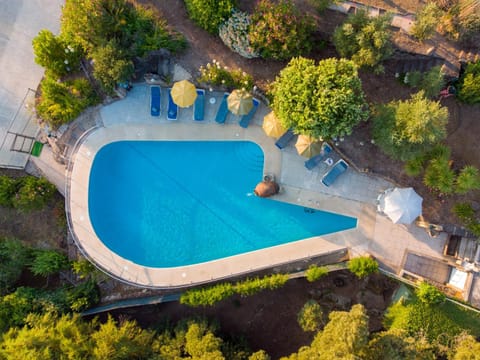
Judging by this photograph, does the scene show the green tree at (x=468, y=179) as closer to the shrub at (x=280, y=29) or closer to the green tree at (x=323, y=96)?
the green tree at (x=323, y=96)

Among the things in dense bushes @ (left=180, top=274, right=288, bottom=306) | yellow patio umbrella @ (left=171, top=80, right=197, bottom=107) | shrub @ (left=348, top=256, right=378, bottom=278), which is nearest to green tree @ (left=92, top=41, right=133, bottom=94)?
yellow patio umbrella @ (left=171, top=80, right=197, bottom=107)

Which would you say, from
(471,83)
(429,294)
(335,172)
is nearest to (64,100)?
(335,172)

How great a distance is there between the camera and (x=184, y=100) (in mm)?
18672

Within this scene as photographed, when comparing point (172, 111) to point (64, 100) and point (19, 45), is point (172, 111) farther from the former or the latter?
point (19, 45)

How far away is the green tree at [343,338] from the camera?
53.0ft

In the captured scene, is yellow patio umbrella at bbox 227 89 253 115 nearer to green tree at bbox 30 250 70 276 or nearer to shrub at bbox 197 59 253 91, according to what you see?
shrub at bbox 197 59 253 91

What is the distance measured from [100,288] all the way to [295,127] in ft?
48.1

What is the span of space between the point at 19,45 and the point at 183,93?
11.5 m

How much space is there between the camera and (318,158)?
19391 millimetres

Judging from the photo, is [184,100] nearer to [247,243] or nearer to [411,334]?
[247,243]

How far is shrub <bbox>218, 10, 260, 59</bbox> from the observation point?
59.0ft

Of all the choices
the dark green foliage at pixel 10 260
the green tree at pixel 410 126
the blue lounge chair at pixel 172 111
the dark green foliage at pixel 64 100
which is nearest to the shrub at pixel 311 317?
the green tree at pixel 410 126

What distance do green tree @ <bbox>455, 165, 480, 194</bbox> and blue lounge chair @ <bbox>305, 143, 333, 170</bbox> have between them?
6653 millimetres

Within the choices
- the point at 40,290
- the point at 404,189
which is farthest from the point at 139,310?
the point at 404,189
